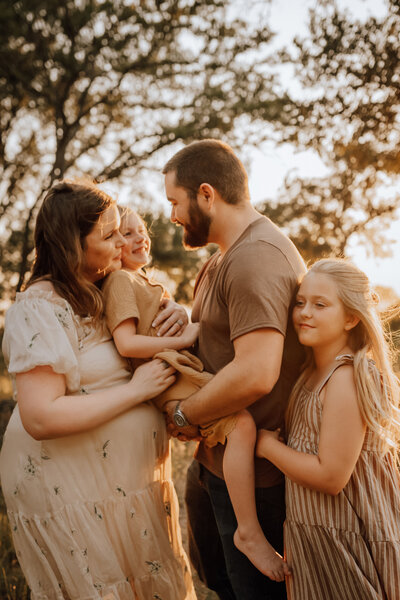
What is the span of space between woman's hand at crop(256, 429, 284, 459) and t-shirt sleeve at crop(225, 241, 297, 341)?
0.46 meters

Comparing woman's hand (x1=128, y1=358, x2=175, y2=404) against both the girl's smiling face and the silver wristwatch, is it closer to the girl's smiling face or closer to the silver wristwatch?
the silver wristwatch

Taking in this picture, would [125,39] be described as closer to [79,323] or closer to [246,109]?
[246,109]

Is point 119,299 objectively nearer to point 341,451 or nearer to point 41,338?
point 41,338

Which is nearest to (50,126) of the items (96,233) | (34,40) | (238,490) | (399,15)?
(34,40)

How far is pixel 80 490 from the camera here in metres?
2.47

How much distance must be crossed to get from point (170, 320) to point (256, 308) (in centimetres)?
67

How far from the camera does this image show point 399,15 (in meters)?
5.16

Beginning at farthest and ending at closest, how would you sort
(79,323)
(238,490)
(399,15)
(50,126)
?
(50,126) → (399,15) → (79,323) → (238,490)

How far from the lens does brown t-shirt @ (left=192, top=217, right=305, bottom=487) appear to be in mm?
2285

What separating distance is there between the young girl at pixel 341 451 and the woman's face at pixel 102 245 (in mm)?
947

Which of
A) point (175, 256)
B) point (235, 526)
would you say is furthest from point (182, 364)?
point (175, 256)

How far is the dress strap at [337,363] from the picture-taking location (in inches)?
88.7

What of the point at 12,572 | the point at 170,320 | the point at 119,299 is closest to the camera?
the point at 119,299

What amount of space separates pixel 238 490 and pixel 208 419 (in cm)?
32
